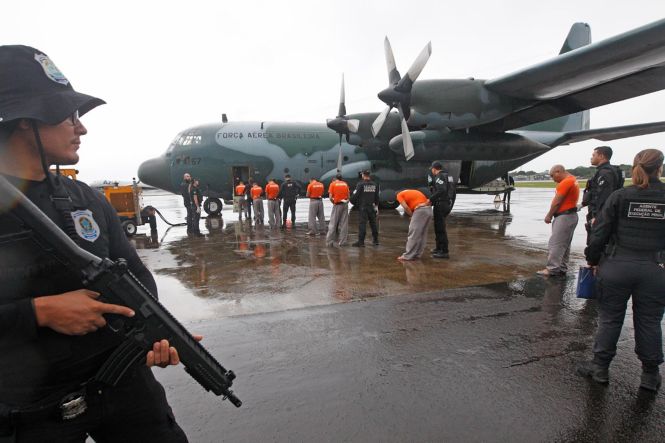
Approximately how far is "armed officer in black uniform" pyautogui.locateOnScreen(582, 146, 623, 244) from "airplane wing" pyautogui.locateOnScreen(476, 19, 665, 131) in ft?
8.14

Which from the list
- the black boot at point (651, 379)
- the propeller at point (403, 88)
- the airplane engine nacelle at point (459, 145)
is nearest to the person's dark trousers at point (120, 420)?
the black boot at point (651, 379)

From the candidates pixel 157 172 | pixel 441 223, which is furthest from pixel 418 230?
pixel 157 172

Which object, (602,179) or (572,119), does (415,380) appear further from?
(572,119)

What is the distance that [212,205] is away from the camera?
15.9 m

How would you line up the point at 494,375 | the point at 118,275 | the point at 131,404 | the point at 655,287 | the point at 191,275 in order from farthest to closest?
the point at 191,275
the point at 494,375
the point at 655,287
the point at 131,404
the point at 118,275

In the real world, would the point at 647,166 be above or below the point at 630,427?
above

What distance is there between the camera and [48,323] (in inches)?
47.9

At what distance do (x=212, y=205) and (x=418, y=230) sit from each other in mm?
11143

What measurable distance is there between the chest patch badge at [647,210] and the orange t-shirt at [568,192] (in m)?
3.19

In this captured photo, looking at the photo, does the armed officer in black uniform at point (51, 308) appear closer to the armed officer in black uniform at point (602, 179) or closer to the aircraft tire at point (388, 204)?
the armed officer in black uniform at point (602, 179)

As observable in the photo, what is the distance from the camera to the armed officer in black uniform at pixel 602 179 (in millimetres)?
5012

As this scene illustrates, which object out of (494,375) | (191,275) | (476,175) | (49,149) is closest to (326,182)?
(476,175)

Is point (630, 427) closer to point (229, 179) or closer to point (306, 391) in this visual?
point (306, 391)

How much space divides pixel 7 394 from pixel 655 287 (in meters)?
3.91
